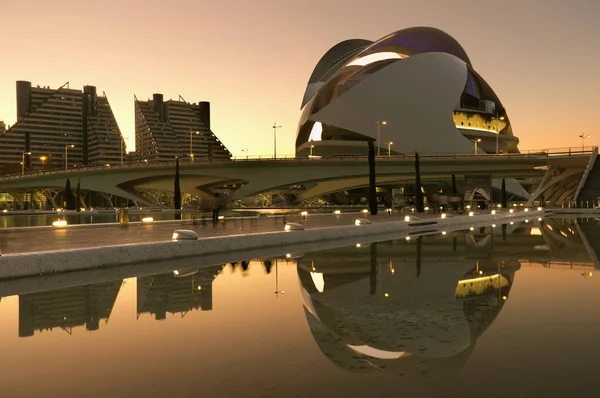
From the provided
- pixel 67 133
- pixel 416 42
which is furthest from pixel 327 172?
pixel 67 133

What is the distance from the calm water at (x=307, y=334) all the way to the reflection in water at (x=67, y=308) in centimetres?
3

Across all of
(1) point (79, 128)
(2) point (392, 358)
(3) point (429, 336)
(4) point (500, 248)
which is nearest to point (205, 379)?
(2) point (392, 358)

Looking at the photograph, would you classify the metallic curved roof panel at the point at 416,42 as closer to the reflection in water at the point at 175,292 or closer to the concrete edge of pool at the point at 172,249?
the concrete edge of pool at the point at 172,249

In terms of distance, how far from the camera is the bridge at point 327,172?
6300cm

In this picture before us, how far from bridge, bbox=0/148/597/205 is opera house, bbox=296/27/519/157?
14.5 meters

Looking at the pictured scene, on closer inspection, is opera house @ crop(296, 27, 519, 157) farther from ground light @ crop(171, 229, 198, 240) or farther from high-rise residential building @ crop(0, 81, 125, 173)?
high-rise residential building @ crop(0, 81, 125, 173)

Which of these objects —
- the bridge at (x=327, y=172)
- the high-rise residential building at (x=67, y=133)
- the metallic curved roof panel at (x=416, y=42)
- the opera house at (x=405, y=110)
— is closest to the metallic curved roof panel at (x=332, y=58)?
the metallic curved roof panel at (x=416, y=42)

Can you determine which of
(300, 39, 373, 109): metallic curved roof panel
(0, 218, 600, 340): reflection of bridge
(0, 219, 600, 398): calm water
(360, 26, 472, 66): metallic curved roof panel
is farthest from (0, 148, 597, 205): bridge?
(0, 219, 600, 398): calm water

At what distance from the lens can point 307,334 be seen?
7250mm

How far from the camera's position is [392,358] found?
19.9ft

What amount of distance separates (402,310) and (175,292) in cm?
433

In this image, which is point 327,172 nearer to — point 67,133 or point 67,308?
point 67,308

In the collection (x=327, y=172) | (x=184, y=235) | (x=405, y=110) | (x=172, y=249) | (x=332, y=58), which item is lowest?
(x=172, y=249)

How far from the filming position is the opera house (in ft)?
290
